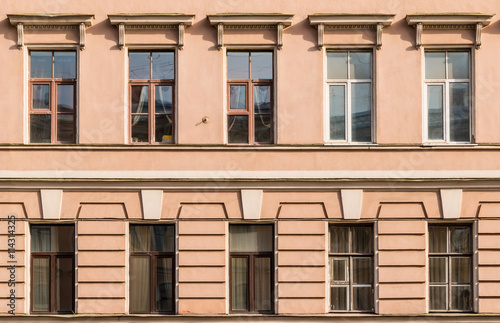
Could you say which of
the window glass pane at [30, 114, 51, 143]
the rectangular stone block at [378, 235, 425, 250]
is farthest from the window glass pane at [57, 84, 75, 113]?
the rectangular stone block at [378, 235, 425, 250]

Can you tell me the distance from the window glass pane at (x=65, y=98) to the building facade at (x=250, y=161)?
30 mm

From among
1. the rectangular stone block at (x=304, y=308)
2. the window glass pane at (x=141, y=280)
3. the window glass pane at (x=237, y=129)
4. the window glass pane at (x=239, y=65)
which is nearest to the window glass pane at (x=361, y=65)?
the window glass pane at (x=239, y=65)

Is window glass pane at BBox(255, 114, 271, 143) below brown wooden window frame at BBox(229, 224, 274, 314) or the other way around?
the other way around

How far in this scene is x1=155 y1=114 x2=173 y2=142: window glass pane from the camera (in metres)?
17.9

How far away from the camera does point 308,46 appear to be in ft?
58.2

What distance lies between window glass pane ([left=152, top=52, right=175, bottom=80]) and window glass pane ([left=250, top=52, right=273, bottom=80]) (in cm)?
169

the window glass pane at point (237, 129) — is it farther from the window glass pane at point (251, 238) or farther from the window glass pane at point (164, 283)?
the window glass pane at point (164, 283)

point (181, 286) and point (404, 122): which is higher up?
point (404, 122)

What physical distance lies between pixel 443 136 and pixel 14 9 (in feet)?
30.6

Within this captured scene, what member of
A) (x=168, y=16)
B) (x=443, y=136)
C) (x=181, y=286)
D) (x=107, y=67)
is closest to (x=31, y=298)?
(x=181, y=286)

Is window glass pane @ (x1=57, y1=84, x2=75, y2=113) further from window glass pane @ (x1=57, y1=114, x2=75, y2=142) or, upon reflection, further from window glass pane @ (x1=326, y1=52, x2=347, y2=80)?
window glass pane @ (x1=326, y1=52, x2=347, y2=80)

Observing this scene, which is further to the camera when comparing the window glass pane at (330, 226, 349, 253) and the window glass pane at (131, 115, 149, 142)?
the window glass pane at (131, 115, 149, 142)

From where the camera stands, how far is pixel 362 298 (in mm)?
17672

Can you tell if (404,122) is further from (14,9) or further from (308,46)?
(14,9)
